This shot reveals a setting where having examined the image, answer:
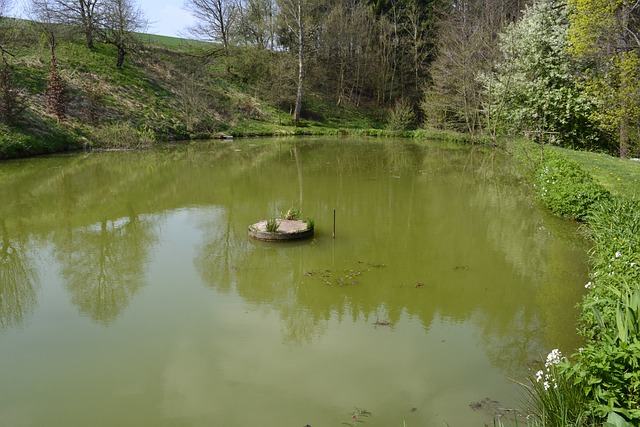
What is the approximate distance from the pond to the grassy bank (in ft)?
2.68

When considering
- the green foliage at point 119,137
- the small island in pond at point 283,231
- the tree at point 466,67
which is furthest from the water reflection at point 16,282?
the tree at point 466,67

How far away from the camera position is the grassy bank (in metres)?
3.46

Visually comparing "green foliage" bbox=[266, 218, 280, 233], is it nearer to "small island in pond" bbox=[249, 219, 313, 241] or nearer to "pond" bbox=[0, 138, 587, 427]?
"small island in pond" bbox=[249, 219, 313, 241]

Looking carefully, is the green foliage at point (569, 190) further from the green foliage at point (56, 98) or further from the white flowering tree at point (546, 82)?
the green foliage at point (56, 98)

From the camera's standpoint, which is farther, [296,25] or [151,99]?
[296,25]

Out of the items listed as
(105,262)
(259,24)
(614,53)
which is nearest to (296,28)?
(259,24)

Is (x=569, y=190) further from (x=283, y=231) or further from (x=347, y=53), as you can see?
(x=347, y=53)

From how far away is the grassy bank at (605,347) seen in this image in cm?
346

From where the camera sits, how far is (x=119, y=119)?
96.4 feet

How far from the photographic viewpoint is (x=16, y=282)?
324 inches

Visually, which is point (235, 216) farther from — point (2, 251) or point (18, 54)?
point (18, 54)

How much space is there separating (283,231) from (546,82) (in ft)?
61.8

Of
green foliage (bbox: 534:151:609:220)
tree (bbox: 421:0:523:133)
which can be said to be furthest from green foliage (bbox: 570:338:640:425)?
tree (bbox: 421:0:523:133)

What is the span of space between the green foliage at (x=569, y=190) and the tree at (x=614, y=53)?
531 centimetres
